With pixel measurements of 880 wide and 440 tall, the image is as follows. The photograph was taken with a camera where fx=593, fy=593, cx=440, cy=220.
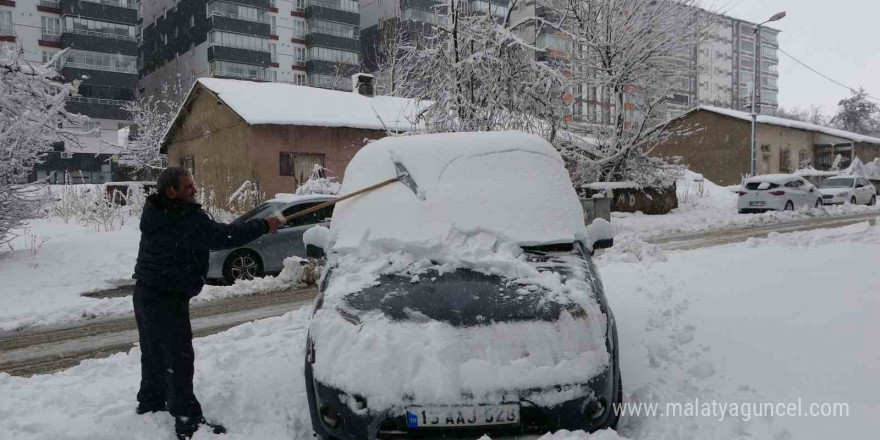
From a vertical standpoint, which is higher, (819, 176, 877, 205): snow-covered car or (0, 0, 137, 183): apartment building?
(0, 0, 137, 183): apartment building

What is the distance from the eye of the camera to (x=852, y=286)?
563cm

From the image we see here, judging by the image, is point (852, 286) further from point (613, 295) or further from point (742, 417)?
point (742, 417)

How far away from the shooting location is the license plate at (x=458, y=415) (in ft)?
9.18

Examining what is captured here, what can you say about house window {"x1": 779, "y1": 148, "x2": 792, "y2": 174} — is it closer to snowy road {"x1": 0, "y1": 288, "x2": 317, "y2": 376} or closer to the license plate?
snowy road {"x1": 0, "y1": 288, "x2": 317, "y2": 376}

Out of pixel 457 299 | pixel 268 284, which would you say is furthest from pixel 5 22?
pixel 457 299

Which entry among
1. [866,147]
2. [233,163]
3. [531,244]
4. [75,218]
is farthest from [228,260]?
[866,147]

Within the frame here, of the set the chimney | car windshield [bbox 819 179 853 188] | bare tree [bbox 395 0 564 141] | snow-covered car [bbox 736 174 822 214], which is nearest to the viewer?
bare tree [bbox 395 0 564 141]

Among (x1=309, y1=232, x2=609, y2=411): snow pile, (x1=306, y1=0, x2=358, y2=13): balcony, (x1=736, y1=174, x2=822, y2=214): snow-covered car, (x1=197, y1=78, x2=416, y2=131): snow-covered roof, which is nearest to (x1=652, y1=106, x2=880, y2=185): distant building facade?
(x1=736, y1=174, x2=822, y2=214): snow-covered car

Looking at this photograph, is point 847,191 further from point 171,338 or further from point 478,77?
point 171,338

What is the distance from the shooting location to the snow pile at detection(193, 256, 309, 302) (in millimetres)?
8781

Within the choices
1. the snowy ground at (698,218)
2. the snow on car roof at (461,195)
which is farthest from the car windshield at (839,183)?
the snow on car roof at (461,195)

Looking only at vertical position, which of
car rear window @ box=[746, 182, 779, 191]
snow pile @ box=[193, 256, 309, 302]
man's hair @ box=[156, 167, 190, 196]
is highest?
man's hair @ box=[156, 167, 190, 196]

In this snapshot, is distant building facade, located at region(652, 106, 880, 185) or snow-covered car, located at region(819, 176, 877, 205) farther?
distant building facade, located at region(652, 106, 880, 185)

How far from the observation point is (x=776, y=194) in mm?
20438
